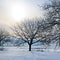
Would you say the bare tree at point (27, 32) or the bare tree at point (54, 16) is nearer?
the bare tree at point (54, 16)

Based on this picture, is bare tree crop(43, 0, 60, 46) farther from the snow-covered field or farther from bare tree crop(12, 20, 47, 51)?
bare tree crop(12, 20, 47, 51)

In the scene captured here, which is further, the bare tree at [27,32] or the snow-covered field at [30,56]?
the bare tree at [27,32]

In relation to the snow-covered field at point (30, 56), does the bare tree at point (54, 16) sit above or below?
above

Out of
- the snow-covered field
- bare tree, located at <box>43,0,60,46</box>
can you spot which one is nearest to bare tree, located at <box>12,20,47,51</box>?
the snow-covered field

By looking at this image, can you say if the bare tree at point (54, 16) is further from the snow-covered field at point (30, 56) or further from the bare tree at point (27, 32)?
the bare tree at point (27, 32)

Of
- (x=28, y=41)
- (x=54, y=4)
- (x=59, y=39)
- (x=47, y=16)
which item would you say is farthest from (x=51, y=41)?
(x=28, y=41)

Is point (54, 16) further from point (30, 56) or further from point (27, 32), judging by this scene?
point (27, 32)

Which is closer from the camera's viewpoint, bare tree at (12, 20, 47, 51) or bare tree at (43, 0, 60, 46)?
bare tree at (43, 0, 60, 46)

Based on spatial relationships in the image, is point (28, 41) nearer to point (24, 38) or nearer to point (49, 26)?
point (24, 38)

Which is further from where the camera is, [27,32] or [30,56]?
[27,32]

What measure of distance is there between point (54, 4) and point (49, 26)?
2.20m

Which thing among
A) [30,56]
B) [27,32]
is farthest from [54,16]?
[27,32]

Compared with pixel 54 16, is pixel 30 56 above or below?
below

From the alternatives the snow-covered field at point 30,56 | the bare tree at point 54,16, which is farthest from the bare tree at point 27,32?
the bare tree at point 54,16
